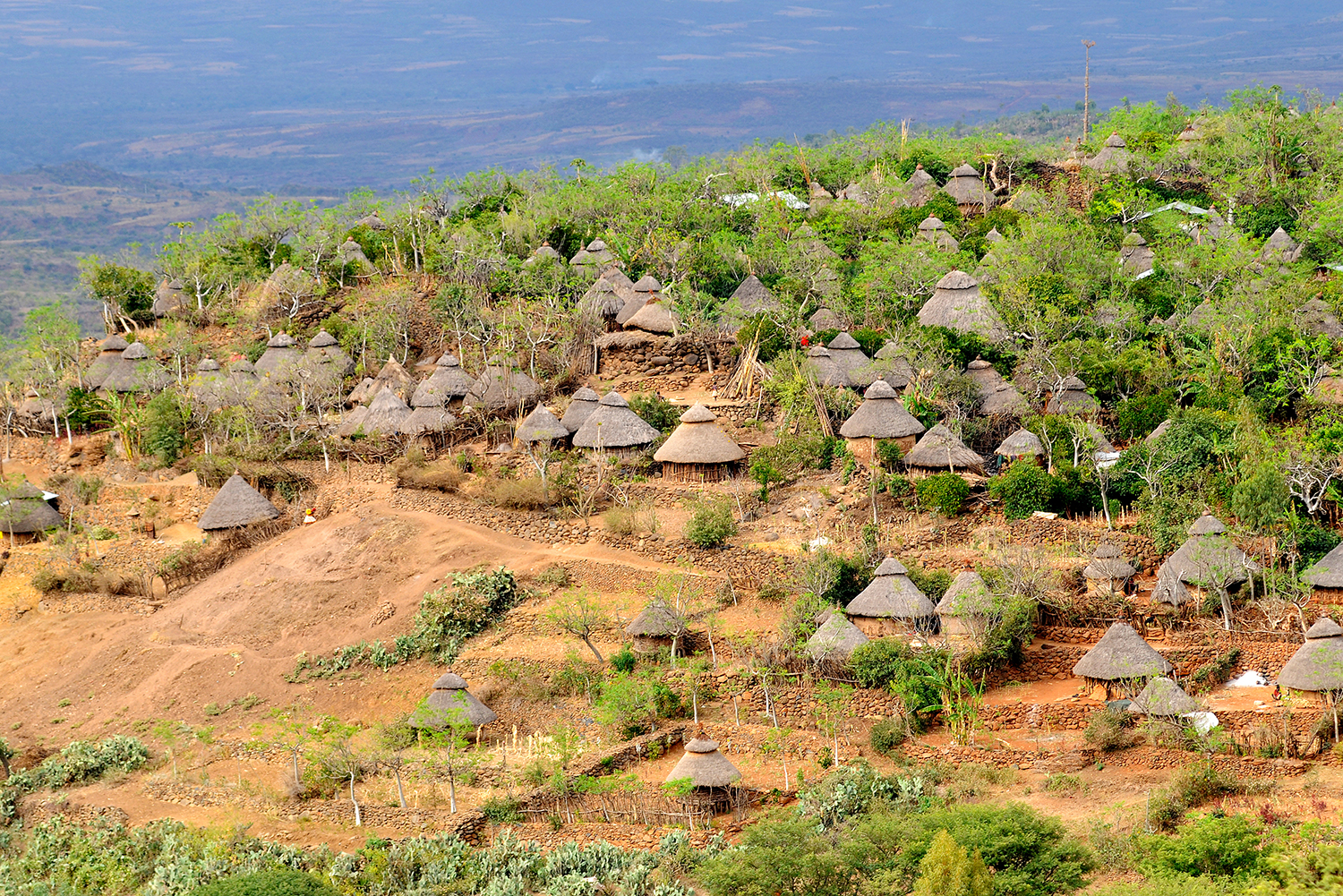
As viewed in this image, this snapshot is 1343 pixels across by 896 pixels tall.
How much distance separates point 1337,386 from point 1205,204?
55.2 ft

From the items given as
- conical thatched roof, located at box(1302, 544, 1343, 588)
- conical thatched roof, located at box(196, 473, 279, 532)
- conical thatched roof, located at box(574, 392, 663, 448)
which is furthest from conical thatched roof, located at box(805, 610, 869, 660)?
conical thatched roof, located at box(196, 473, 279, 532)

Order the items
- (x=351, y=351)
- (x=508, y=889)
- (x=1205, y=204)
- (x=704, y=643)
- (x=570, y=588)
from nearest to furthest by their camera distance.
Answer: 1. (x=508, y=889)
2. (x=704, y=643)
3. (x=570, y=588)
4. (x=351, y=351)
5. (x=1205, y=204)

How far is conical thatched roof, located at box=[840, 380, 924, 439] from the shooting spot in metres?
33.4

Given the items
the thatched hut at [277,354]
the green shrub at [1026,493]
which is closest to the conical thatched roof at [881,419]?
the green shrub at [1026,493]

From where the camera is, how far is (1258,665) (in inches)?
1049

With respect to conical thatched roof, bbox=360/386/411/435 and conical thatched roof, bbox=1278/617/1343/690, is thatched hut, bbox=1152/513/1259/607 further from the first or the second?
conical thatched roof, bbox=360/386/411/435

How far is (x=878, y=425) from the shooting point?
33.5 metres

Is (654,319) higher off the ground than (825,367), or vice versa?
(654,319)

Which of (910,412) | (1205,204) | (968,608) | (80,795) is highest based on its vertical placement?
(1205,204)

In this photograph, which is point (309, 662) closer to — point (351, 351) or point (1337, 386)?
point (351, 351)

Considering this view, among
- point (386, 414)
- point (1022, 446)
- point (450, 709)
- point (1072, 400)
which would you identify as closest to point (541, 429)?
point (386, 414)

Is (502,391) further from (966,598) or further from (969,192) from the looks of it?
(969,192)

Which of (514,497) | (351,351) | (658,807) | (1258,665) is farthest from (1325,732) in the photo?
(351,351)

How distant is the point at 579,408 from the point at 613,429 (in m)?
1.70
